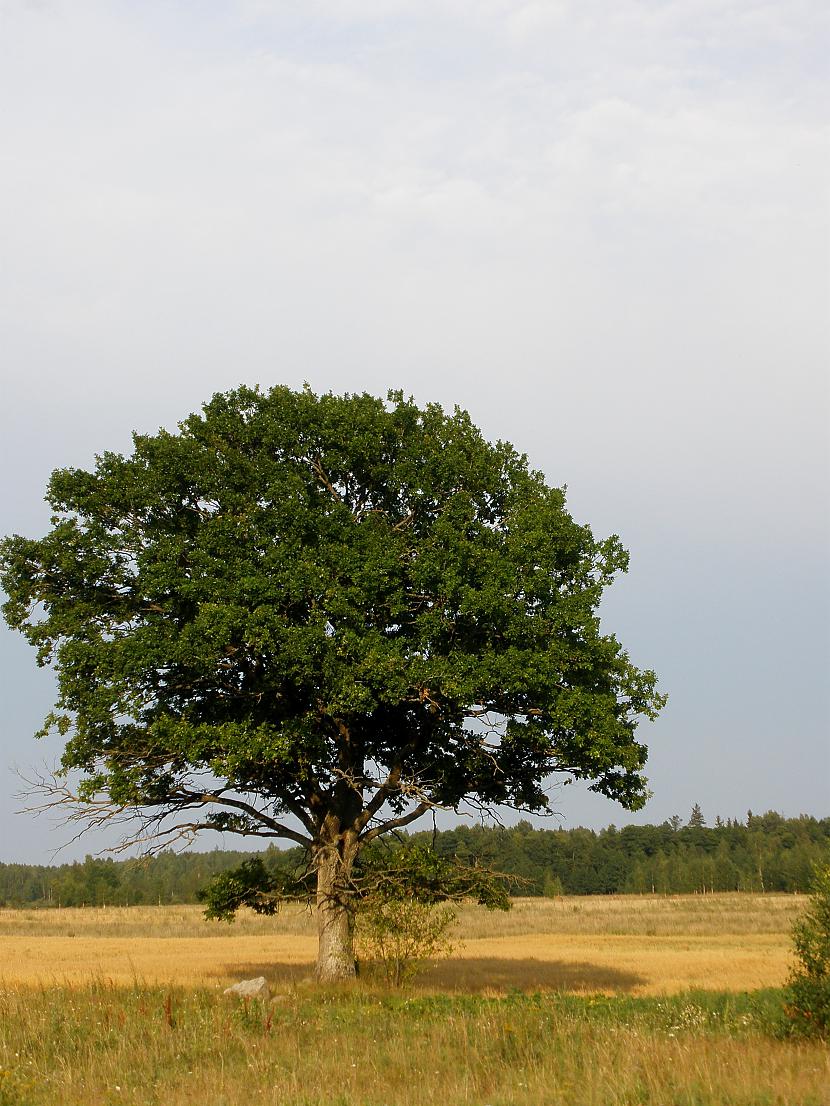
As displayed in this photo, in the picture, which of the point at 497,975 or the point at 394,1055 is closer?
the point at 394,1055

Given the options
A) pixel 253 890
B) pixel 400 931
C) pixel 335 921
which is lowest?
pixel 400 931

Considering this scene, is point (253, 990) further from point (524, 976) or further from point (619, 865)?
point (619, 865)

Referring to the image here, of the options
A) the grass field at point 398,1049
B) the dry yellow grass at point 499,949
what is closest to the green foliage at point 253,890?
the grass field at point 398,1049

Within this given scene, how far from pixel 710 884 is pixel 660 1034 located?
5665 inches

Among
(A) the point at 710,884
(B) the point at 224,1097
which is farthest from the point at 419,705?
(A) the point at 710,884

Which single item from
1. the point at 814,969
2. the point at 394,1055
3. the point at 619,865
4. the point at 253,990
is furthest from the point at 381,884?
the point at 619,865

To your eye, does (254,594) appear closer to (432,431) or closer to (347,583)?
(347,583)

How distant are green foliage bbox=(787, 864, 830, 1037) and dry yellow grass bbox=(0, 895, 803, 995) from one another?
12126mm

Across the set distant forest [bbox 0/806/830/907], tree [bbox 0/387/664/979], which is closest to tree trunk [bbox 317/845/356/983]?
tree [bbox 0/387/664/979]

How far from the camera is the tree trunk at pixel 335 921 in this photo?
2472 cm

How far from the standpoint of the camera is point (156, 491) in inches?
970

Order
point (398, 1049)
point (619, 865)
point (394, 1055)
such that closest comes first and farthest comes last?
point (394, 1055) < point (398, 1049) < point (619, 865)

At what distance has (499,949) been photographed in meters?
52.4

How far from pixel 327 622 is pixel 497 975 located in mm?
19829
